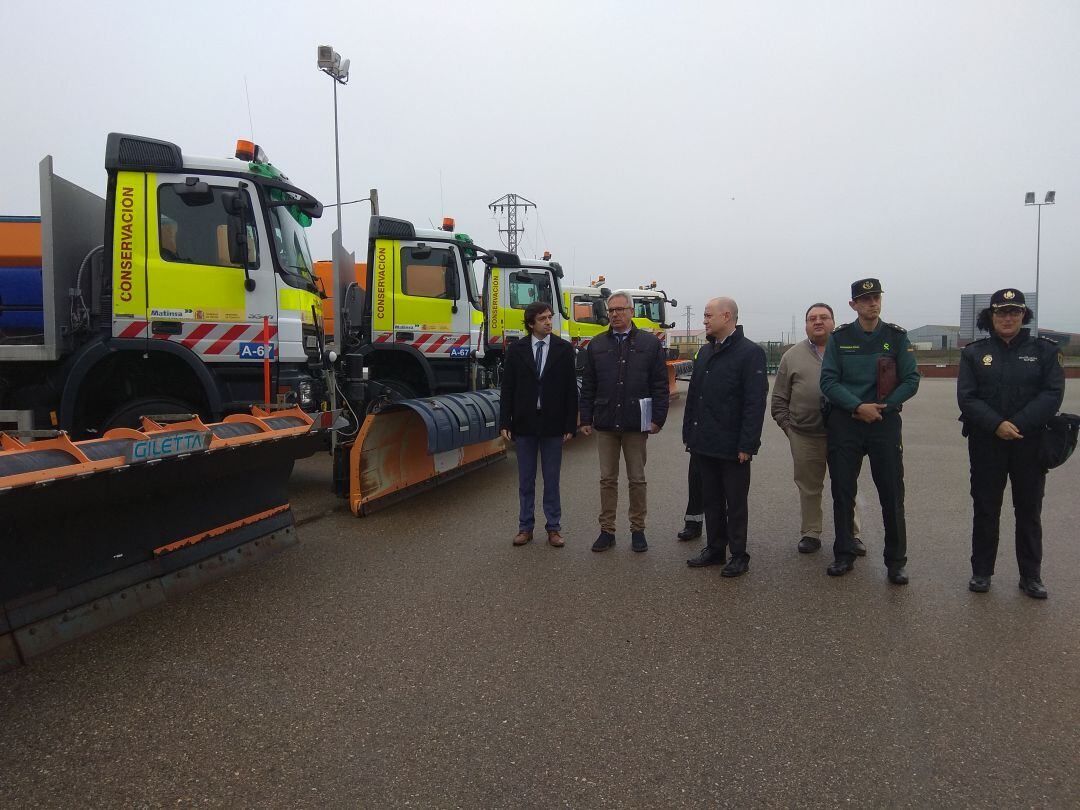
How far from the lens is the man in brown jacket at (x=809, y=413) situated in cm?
477

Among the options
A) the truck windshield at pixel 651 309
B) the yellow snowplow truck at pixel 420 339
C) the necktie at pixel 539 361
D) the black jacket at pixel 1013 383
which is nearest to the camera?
the black jacket at pixel 1013 383

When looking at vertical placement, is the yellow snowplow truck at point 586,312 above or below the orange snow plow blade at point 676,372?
above

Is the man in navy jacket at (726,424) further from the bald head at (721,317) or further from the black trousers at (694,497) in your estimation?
the black trousers at (694,497)

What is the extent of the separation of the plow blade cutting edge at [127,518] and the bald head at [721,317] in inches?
107

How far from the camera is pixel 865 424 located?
4.26m

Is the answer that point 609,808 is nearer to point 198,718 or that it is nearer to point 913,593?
point 198,718

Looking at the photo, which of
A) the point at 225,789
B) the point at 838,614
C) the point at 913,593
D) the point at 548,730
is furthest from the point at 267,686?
the point at 913,593

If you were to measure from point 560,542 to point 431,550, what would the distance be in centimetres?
92

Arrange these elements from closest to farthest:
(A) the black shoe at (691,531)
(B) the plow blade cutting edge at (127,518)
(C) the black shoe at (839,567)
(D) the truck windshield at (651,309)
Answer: (B) the plow blade cutting edge at (127,518) → (C) the black shoe at (839,567) → (A) the black shoe at (691,531) → (D) the truck windshield at (651,309)

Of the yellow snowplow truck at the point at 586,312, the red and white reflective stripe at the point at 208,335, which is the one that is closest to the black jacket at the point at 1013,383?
the red and white reflective stripe at the point at 208,335

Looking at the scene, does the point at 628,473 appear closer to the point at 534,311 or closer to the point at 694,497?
the point at 694,497

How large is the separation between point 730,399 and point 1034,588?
6.52 ft

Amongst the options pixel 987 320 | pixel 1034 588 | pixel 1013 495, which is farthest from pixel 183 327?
pixel 1034 588

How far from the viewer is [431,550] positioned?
487cm
